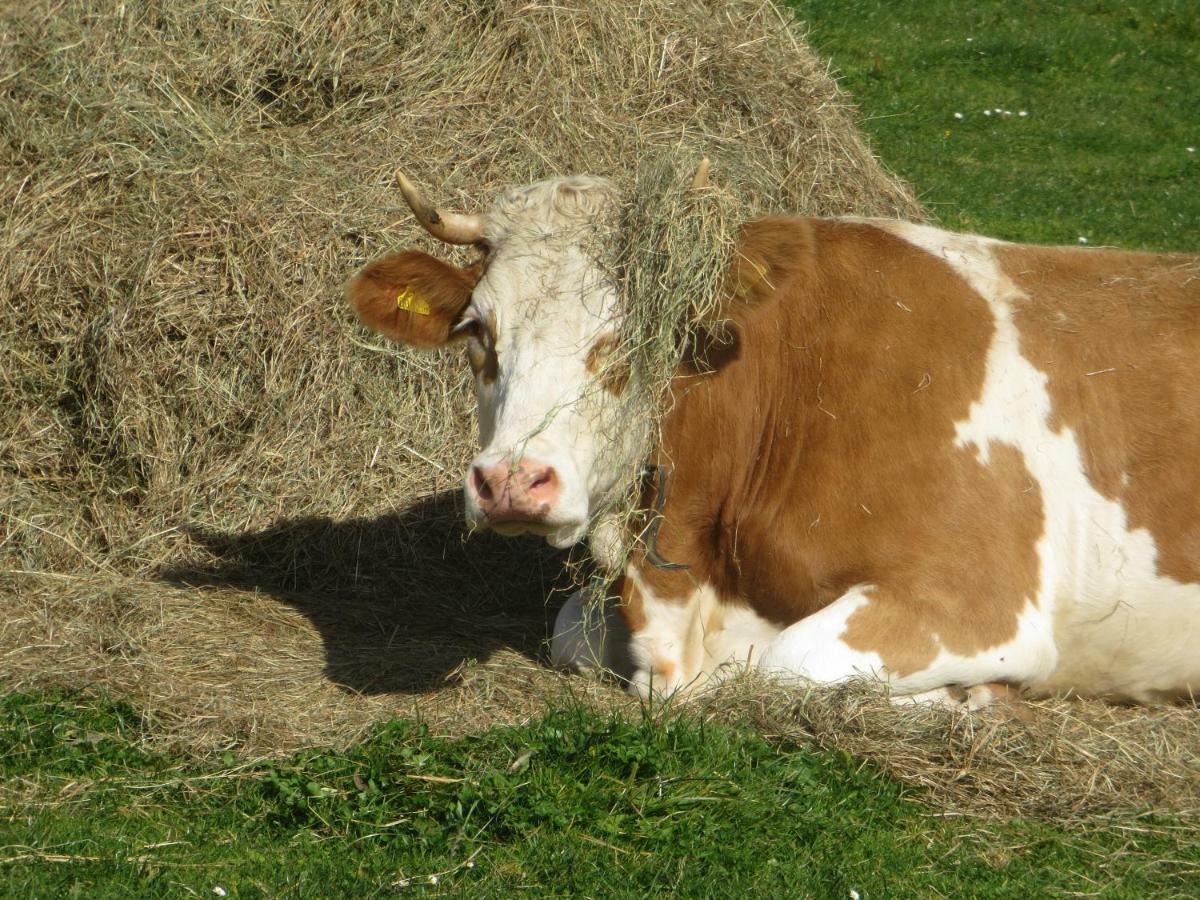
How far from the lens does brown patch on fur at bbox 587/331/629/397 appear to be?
5195mm

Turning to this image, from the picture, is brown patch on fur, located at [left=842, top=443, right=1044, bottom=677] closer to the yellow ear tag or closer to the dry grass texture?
the dry grass texture

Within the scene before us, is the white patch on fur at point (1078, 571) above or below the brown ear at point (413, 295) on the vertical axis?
below

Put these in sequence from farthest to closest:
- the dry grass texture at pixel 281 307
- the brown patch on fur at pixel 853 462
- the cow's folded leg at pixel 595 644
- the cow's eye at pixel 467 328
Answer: the dry grass texture at pixel 281 307 < the cow's folded leg at pixel 595 644 < the cow's eye at pixel 467 328 < the brown patch on fur at pixel 853 462

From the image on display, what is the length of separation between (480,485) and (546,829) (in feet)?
3.59

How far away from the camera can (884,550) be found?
546 centimetres

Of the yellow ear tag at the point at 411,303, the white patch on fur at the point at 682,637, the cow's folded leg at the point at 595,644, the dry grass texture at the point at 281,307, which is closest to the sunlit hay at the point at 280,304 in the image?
the dry grass texture at the point at 281,307

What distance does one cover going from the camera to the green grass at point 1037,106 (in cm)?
1216

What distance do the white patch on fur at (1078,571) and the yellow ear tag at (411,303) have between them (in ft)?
6.81

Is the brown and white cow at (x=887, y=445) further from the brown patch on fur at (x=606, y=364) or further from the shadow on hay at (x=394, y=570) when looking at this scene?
the shadow on hay at (x=394, y=570)

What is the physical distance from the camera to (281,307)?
7746 mm

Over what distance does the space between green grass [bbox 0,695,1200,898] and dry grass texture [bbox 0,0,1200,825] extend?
86 cm

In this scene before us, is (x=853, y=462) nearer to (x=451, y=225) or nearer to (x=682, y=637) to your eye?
(x=682, y=637)

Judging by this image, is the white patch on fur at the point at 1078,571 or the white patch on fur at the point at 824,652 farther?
the white patch on fur at the point at 1078,571

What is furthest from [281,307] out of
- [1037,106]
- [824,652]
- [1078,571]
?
[1037,106]
